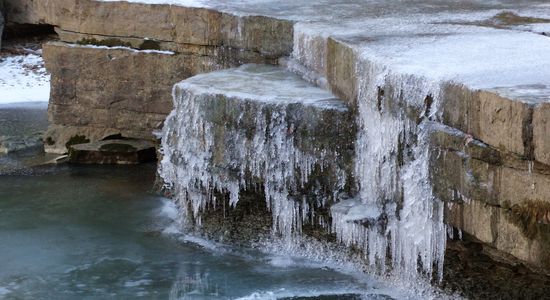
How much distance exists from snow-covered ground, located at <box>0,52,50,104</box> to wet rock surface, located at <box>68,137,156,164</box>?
9.40ft

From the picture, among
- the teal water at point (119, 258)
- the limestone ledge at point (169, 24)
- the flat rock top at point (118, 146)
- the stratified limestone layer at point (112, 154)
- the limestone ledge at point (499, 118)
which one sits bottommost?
the teal water at point (119, 258)

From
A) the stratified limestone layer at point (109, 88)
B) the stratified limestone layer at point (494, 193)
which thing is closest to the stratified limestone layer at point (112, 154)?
the stratified limestone layer at point (109, 88)

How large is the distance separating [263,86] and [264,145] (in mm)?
555

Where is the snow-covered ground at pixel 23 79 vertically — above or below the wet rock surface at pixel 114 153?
above

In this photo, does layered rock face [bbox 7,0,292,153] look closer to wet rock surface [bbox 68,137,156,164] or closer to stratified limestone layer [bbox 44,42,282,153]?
stratified limestone layer [bbox 44,42,282,153]

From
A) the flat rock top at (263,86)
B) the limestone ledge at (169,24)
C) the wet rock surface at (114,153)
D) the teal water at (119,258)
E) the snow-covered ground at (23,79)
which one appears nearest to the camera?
the teal water at (119,258)

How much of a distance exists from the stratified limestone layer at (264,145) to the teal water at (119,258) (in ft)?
1.13

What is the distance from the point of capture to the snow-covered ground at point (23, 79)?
11.1 m

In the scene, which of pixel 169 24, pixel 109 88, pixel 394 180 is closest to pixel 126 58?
pixel 109 88

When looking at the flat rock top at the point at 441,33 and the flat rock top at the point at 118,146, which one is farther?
the flat rock top at the point at 118,146

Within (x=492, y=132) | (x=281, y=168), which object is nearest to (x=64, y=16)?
(x=281, y=168)

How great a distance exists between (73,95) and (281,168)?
3425 millimetres

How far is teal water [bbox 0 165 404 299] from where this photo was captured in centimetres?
531

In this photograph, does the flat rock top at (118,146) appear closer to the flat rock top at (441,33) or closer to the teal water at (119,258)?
the teal water at (119,258)
